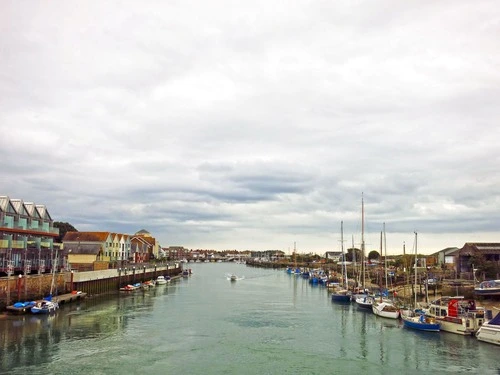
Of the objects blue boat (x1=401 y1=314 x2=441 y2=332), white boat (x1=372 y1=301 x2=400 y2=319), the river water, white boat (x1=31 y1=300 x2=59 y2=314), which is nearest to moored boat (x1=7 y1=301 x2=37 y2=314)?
white boat (x1=31 y1=300 x2=59 y2=314)

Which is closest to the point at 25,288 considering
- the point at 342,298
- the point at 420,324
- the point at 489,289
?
the point at 420,324

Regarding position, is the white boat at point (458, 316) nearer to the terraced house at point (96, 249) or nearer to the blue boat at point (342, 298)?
the blue boat at point (342, 298)

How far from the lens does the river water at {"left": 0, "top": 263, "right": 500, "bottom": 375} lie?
3716 cm

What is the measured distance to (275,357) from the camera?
4075 cm

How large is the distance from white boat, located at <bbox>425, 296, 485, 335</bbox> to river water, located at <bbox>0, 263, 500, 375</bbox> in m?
1.45

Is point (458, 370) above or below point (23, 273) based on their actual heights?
below

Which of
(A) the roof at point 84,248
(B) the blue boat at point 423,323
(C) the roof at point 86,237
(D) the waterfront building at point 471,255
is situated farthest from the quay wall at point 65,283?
(D) the waterfront building at point 471,255

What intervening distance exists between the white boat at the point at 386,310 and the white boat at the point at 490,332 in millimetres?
13798

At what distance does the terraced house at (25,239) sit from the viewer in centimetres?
6522

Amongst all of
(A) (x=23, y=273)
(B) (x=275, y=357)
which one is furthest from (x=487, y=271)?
(A) (x=23, y=273)

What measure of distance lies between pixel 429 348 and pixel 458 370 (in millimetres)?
7405

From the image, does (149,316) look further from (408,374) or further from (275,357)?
(408,374)

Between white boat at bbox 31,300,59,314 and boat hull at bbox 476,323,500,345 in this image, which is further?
white boat at bbox 31,300,59,314

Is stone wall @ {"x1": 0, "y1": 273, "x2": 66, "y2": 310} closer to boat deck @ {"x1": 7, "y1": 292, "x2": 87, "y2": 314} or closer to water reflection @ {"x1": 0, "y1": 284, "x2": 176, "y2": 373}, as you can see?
boat deck @ {"x1": 7, "y1": 292, "x2": 87, "y2": 314}
